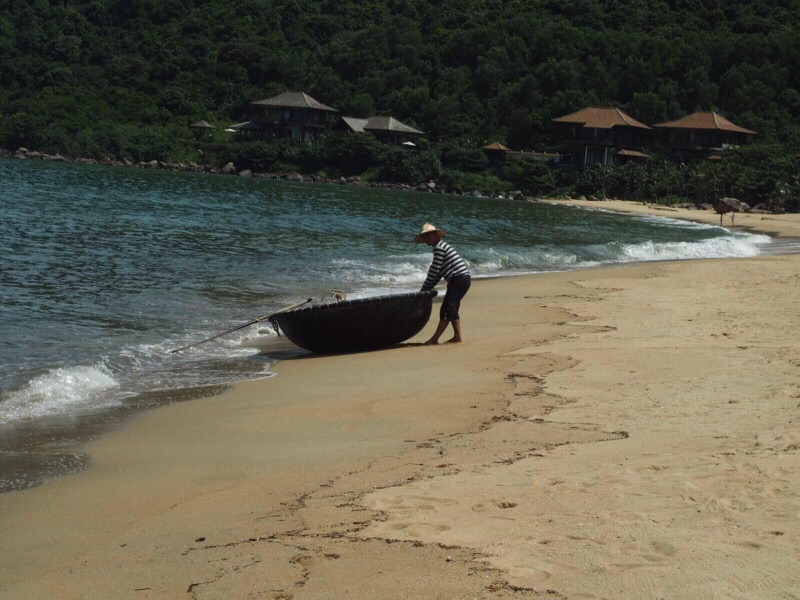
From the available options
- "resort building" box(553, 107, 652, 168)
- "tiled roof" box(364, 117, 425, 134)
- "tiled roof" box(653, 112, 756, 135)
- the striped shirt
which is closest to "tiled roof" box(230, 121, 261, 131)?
"tiled roof" box(364, 117, 425, 134)

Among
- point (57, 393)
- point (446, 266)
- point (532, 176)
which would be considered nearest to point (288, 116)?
point (532, 176)

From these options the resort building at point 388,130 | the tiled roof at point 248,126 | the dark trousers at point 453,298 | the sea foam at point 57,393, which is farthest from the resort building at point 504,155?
the sea foam at point 57,393

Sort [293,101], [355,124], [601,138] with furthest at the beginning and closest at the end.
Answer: [293,101], [355,124], [601,138]

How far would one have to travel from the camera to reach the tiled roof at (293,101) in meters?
97.6

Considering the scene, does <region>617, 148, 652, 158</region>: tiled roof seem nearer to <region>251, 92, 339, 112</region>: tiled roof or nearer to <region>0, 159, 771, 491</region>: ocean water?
<region>251, 92, 339, 112</region>: tiled roof

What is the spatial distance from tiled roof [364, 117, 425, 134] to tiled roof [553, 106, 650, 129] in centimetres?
1491

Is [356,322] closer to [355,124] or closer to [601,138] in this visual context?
[601,138]

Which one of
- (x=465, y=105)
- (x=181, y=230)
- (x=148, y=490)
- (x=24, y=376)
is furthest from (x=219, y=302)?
(x=465, y=105)

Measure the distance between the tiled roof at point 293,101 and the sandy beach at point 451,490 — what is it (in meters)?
91.2

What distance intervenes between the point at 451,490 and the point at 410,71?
105704 mm

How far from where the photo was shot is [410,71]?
10725 cm

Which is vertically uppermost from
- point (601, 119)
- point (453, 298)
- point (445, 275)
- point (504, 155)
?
point (601, 119)

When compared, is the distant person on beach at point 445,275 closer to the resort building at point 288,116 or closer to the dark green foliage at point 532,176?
the dark green foliage at point 532,176

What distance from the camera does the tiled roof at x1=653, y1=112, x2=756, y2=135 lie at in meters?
81.2
